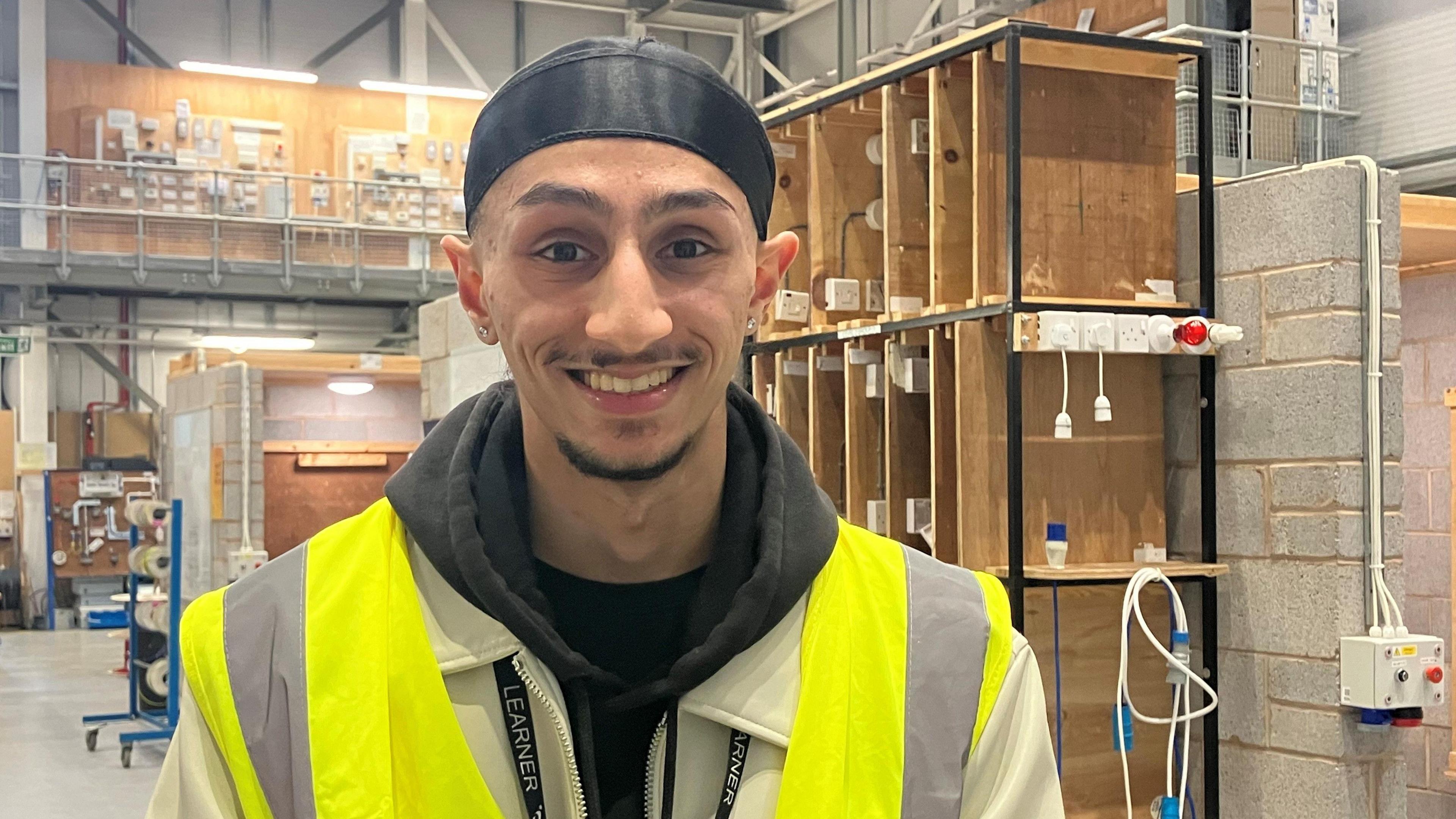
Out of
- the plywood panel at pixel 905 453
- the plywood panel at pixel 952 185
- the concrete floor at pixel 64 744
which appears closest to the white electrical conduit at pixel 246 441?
the concrete floor at pixel 64 744

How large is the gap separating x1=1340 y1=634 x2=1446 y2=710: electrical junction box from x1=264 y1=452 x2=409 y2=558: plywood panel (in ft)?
28.1

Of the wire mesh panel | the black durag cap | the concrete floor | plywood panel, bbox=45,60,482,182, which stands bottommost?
the concrete floor

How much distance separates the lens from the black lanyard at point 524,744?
1468mm

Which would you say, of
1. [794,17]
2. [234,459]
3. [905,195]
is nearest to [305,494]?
[234,459]

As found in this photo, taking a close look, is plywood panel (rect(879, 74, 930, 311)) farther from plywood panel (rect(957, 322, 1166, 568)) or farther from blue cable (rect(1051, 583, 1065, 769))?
blue cable (rect(1051, 583, 1065, 769))

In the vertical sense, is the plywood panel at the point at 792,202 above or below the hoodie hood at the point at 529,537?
above

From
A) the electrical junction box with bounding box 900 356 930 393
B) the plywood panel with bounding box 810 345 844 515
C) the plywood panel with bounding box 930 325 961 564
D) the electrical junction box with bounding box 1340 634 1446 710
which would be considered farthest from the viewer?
the plywood panel with bounding box 810 345 844 515

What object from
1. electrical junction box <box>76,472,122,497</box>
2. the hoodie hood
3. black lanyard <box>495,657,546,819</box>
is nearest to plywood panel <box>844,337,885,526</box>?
the hoodie hood

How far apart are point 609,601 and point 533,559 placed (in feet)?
0.31

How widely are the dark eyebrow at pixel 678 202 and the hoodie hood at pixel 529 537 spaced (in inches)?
12.5

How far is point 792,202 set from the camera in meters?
5.71

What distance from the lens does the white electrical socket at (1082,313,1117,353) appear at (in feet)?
14.5

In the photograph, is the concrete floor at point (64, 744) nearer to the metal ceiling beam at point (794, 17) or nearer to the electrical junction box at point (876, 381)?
the electrical junction box at point (876, 381)

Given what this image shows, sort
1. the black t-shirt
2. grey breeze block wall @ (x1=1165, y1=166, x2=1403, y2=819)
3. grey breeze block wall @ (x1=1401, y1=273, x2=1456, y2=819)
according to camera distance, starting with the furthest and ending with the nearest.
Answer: grey breeze block wall @ (x1=1401, y1=273, x2=1456, y2=819), grey breeze block wall @ (x1=1165, y1=166, x2=1403, y2=819), the black t-shirt
